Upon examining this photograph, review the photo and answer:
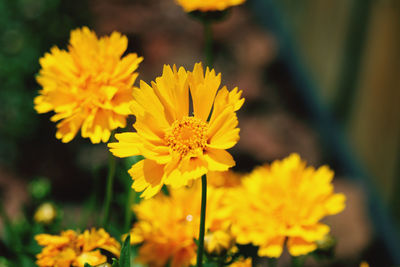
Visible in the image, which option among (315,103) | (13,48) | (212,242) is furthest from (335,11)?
(212,242)

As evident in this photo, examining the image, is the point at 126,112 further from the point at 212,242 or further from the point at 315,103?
the point at 315,103

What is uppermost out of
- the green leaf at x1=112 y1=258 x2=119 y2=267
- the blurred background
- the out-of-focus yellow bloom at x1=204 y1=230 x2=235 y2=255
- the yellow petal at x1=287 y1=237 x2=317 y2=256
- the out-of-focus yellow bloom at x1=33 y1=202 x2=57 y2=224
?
the blurred background

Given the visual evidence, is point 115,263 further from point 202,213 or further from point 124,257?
point 202,213

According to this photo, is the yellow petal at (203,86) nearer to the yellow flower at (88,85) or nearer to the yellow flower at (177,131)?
the yellow flower at (177,131)

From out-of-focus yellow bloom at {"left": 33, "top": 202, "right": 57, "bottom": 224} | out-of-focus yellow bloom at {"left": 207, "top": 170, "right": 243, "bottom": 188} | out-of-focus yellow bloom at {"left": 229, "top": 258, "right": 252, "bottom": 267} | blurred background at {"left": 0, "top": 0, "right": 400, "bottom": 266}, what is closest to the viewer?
out-of-focus yellow bloom at {"left": 229, "top": 258, "right": 252, "bottom": 267}

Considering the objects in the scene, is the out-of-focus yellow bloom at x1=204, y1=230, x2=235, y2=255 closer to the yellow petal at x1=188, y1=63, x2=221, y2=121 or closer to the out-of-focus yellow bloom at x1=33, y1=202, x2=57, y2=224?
the yellow petal at x1=188, y1=63, x2=221, y2=121

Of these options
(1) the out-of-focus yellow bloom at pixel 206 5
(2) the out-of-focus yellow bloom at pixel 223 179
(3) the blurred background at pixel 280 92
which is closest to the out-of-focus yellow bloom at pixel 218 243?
(2) the out-of-focus yellow bloom at pixel 223 179

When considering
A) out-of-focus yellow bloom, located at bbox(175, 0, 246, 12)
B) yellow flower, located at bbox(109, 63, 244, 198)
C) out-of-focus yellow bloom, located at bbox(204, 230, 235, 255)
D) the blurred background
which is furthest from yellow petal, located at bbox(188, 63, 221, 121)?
the blurred background

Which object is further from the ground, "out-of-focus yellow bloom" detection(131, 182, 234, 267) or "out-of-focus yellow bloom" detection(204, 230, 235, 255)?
"out-of-focus yellow bloom" detection(131, 182, 234, 267)
